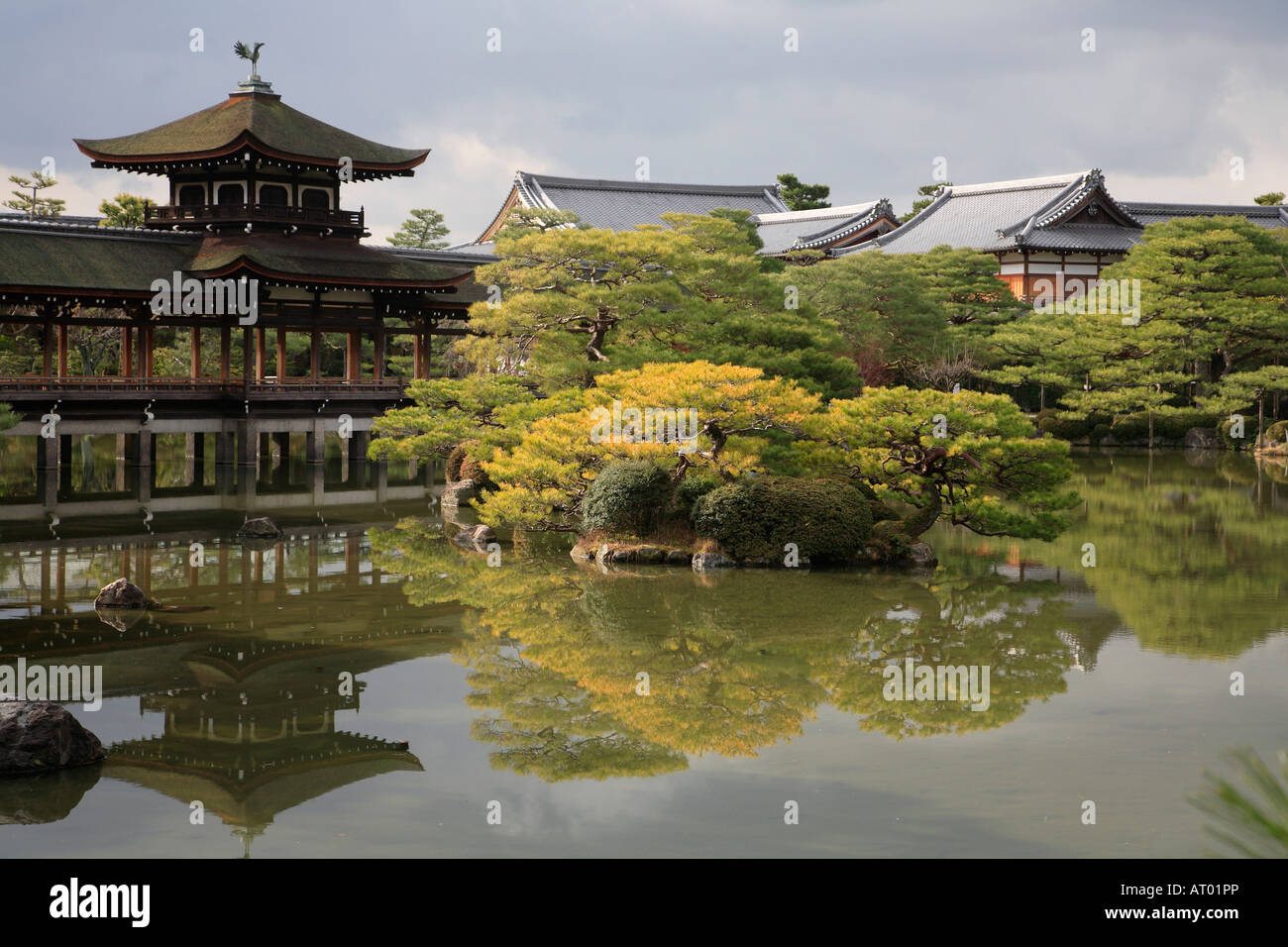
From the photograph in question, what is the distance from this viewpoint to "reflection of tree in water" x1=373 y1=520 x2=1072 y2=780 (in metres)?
9.26

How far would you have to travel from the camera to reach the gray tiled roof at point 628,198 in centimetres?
4916

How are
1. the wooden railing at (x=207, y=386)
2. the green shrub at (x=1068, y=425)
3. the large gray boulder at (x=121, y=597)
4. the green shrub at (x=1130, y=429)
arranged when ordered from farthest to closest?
the green shrub at (x=1068, y=425), the green shrub at (x=1130, y=429), the wooden railing at (x=207, y=386), the large gray boulder at (x=121, y=597)

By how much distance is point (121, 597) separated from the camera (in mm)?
13273

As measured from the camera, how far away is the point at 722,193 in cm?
5347

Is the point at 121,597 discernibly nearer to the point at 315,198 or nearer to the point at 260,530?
the point at 260,530

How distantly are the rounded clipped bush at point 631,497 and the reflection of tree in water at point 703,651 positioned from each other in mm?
860

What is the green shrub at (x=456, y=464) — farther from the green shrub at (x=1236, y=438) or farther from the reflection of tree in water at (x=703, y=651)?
the green shrub at (x=1236, y=438)

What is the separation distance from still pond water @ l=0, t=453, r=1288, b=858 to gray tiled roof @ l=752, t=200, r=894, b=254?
3019 cm

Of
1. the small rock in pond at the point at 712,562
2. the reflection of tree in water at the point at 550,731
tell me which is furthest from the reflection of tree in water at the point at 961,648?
the small rock in pond at the point at 712,562

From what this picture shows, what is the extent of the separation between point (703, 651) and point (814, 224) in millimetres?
39044

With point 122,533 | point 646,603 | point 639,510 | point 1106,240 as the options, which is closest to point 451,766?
point 646,603

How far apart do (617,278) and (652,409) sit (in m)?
6.56

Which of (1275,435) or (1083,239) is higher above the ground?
(1083,239)

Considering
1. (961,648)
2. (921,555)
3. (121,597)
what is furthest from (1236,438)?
(121,597)
